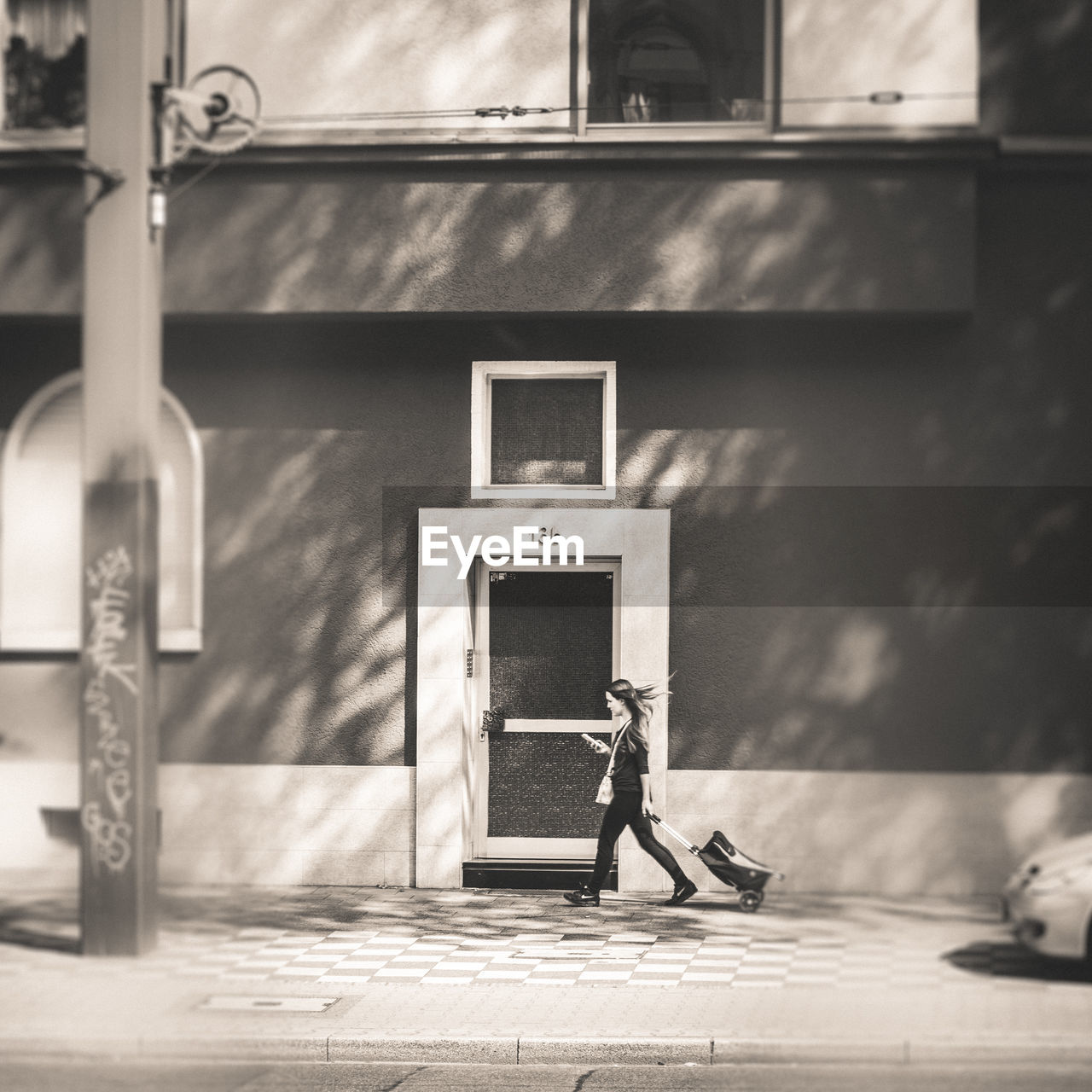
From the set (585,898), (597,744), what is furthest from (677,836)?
(597,744)

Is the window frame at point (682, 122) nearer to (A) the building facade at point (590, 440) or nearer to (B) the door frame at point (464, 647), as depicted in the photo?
(A) the building facade at point (590, 440)

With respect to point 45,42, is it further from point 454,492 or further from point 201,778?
point 201,778

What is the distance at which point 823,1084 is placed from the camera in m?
6.31

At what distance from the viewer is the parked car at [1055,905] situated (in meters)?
7.05

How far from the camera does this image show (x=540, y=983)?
312 inches

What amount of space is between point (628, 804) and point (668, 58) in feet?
17.1

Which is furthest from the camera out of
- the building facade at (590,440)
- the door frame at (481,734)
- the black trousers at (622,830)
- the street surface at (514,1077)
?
the door frame at (481,734)

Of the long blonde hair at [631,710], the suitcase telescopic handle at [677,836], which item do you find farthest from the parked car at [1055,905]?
the long blonde hair at [631,710]

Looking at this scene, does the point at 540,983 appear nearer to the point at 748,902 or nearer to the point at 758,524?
the point at 748,902

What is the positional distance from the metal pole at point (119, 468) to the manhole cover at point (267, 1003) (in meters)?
1.01

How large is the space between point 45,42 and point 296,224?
7.56 ft

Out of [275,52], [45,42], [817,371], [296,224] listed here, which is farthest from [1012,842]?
[45,42]

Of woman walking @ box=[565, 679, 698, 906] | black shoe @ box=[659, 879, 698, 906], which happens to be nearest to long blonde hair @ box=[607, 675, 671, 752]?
woman walking @ box=[565, 679, 698, 906]

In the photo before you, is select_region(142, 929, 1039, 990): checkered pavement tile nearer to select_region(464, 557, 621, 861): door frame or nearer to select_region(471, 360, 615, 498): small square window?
select_region(464, 557, 621, 861): door frame
